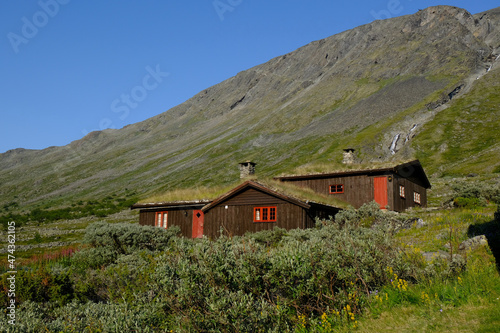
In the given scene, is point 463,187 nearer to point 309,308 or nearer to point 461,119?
point 309,308

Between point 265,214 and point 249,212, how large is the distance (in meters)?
1.32

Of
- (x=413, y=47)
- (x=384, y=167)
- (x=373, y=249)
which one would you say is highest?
(x=413, y=47)

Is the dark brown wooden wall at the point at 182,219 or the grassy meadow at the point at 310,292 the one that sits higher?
the dark brown wooden wall at the point at 182,219

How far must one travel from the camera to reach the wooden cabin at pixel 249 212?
1028 inches

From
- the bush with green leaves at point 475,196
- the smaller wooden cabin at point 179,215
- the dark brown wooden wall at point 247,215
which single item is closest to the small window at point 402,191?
the bush with green leaves at point 475,196

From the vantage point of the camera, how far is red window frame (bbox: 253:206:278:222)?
88.4 feet

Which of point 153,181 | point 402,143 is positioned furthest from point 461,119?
point 153,181

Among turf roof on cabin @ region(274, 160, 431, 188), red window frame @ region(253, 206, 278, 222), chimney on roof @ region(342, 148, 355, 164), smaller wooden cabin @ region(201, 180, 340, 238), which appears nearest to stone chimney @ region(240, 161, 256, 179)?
turf roof on cabin @ region(274, 160, 431, 188)

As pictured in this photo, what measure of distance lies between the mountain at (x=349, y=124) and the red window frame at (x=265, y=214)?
41.6 meters

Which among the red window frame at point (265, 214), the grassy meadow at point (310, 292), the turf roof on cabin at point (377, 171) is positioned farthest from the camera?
the turf roof on cabin at point (377, 171)

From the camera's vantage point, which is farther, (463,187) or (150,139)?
(150,139)

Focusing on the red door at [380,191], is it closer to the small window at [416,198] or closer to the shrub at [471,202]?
the shrub at [471,202]

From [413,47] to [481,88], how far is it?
54.4 m

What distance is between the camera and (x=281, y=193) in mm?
26422
